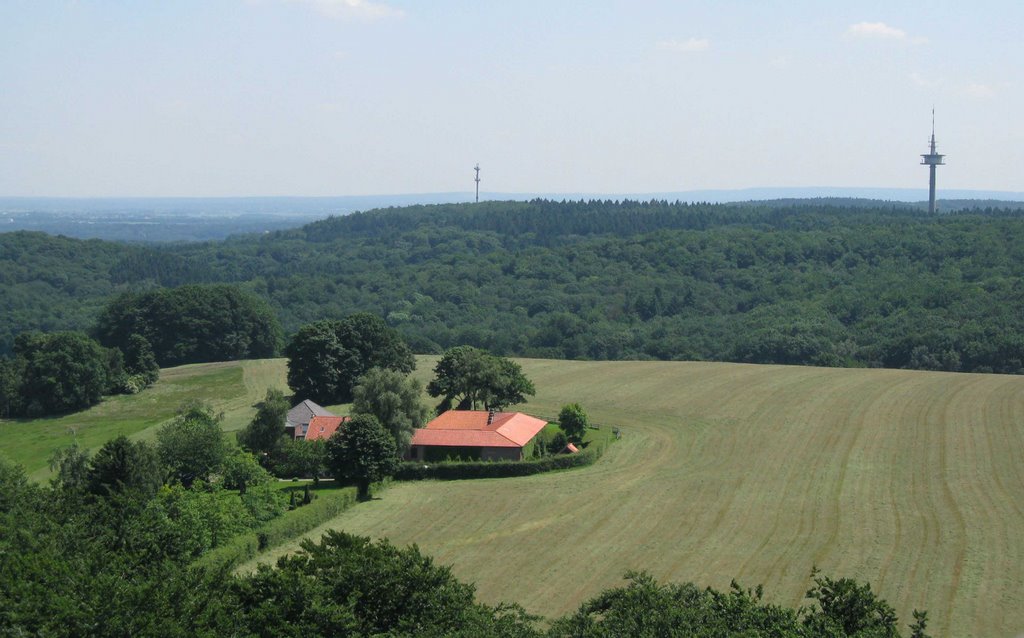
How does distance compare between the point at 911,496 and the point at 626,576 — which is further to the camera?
the point at 911,496

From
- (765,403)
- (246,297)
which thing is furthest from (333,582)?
(246,297)

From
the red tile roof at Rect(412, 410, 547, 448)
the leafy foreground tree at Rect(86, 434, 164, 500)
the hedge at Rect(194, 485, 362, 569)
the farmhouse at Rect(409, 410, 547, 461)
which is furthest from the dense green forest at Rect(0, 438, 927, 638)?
the red tile roof at Rect(412, 410, 547, 448)

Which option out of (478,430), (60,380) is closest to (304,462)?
(478,430)

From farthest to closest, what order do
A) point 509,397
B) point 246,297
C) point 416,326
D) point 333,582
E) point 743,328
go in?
point 416,326
point 743,328
point 246,297
point 509,397
point 333,582

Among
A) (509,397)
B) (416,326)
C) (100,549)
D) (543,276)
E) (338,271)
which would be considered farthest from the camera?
(338,271)

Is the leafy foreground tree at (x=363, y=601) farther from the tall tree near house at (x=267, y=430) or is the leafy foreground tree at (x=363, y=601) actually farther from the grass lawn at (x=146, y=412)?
the grass lawn at (x=146, y=412)

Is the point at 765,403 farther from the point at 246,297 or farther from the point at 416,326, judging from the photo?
the point at 416,326

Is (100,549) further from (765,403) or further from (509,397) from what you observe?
(765,403)
